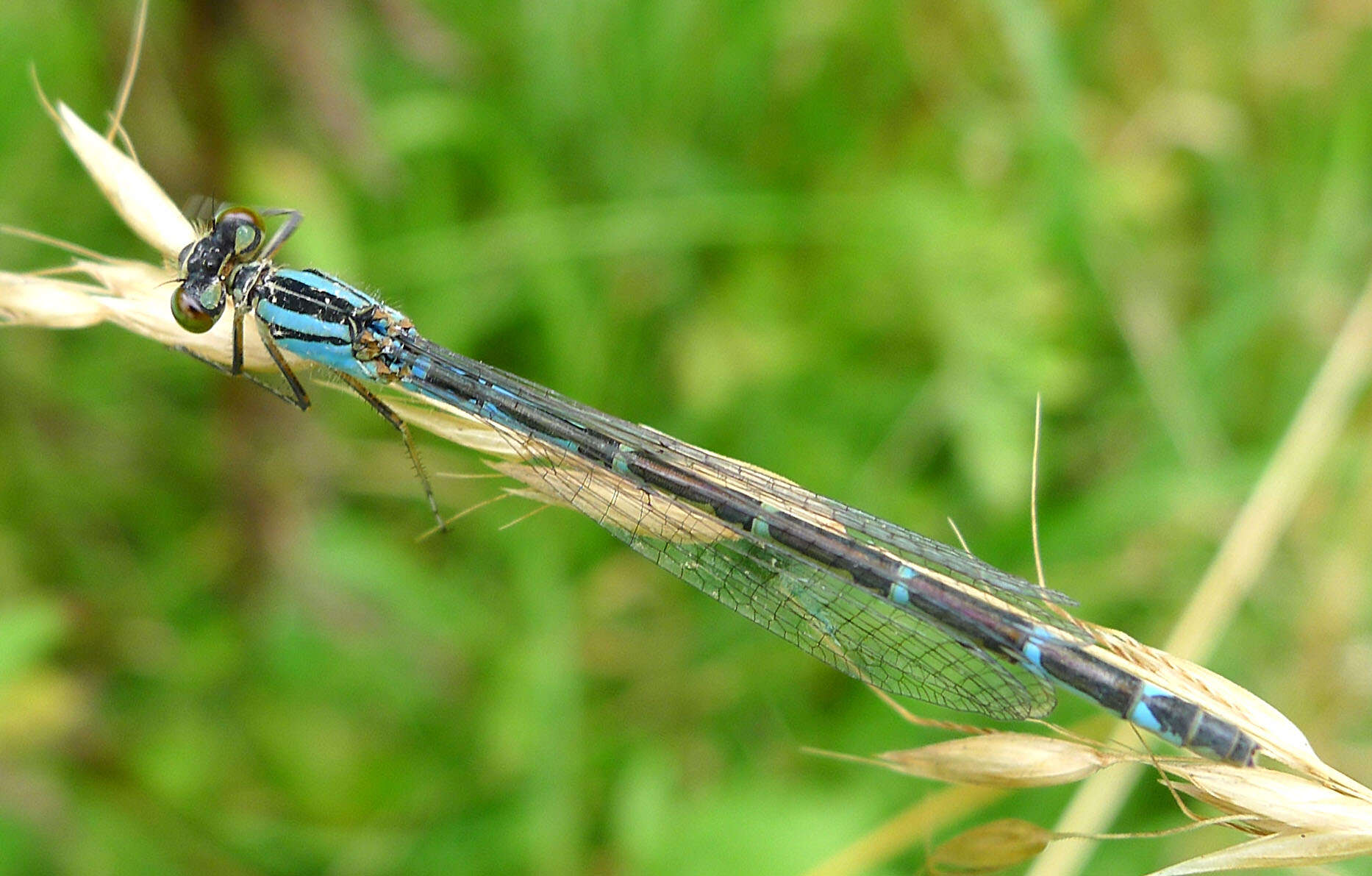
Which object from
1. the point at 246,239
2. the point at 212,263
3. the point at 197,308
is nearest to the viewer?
the point at 197,308

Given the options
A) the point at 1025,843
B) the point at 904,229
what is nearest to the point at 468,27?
the point at 904,229

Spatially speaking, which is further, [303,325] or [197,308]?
[303,325]

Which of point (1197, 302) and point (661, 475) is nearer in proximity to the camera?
point (661, 475)

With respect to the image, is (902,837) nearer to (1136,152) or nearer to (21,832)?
(21,832)

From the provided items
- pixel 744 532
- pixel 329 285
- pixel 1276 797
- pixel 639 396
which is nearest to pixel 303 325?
pixel 329 285

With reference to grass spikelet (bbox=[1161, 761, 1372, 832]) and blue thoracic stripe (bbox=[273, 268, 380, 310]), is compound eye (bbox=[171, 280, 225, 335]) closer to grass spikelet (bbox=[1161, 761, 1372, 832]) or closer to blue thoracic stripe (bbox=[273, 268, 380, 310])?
blue thoracic stripe (bbox=[273, 268, 380, 310])

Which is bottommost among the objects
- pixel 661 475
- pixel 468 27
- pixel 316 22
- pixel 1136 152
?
pixel 661 475

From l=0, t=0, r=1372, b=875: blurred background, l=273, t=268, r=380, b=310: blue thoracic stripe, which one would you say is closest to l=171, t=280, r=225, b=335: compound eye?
l=273, t=268, r=380, b=310: blue thoracic stripe

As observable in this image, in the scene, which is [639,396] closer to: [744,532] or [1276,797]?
[744,532]
